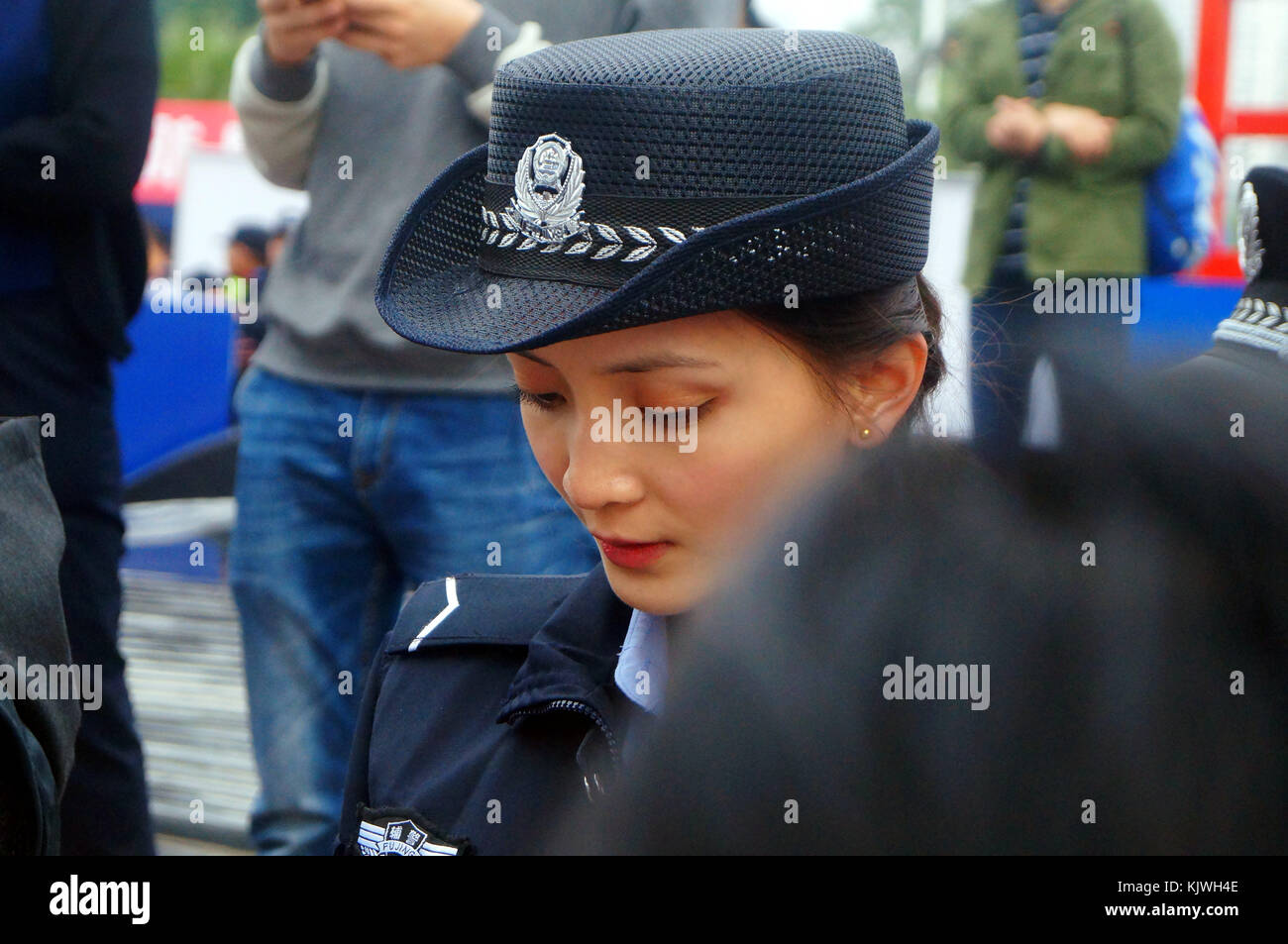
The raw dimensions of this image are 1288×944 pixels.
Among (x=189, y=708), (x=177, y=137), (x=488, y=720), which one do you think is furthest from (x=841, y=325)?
(x=177, y=137)

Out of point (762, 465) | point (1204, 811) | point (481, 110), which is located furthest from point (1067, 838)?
point (481, 110)

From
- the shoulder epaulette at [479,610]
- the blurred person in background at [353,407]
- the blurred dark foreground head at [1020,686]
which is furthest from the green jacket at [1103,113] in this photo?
the blurred dark foreground head at [1020,686]

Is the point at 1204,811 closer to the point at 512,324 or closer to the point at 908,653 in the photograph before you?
the point at 908,653

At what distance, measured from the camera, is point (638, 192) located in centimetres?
131

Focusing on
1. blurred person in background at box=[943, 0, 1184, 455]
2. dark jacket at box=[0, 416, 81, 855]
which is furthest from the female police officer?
blurred person in background at box=[943, 0, 1184, 455]

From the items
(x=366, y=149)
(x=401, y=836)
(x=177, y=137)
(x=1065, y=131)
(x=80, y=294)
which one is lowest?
(x=401, y=836)

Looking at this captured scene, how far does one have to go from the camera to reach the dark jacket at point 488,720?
1.35m

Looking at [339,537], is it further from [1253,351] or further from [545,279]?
[1253,351]

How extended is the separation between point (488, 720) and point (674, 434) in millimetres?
352

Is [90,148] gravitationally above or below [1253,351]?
above

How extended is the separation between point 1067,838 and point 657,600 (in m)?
0.74

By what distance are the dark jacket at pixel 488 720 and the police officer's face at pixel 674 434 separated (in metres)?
0.10

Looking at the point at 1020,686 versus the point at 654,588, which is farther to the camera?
the point at 654,588

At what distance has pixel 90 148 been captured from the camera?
236 cm
